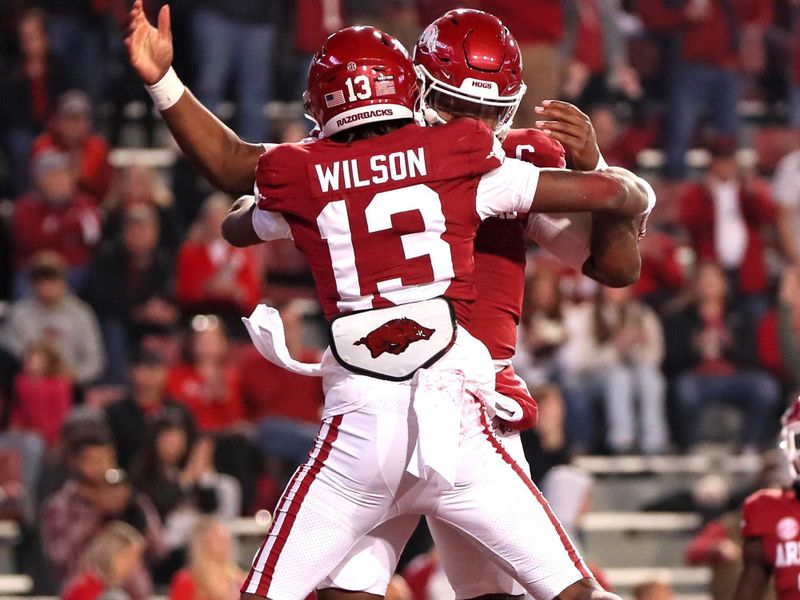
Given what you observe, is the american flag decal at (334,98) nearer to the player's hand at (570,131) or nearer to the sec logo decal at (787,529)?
the player's hand at (570,131)

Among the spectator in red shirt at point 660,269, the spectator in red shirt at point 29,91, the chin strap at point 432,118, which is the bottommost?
the spectator in red shirt at point 660,269

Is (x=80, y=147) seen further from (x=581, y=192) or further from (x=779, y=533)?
(x=581, y=192)

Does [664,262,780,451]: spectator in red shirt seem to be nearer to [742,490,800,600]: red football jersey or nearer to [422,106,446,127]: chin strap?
[742,490,800,600]: red football jersey

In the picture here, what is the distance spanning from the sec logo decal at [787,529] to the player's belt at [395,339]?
143 cm

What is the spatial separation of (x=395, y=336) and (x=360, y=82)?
591 millimetres

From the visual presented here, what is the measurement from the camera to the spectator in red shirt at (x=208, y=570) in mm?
7156

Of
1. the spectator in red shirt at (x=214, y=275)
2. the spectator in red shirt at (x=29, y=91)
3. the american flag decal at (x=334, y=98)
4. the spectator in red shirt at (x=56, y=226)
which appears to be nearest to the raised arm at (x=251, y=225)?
the american flag decal at (x=334, y=98)

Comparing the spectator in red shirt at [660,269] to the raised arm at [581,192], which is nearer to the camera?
the raised arm at [581,192]

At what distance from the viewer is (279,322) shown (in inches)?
150

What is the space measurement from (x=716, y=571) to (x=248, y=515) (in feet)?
8.23

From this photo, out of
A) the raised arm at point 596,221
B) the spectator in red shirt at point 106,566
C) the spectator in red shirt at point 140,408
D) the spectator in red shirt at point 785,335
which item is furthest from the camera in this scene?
the spectator in red shirt at point 785,335

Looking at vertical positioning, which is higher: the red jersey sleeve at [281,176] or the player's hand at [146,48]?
the player's hand at [146,48]

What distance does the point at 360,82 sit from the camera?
369 centimetres

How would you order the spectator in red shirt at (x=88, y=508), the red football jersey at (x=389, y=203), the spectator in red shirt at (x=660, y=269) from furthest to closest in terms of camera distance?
the spectator in red shirt at (x=660, y=269) < the spectator in red shirt at (x=88, y=508) < the red football jersey at (x=389, y=203)
